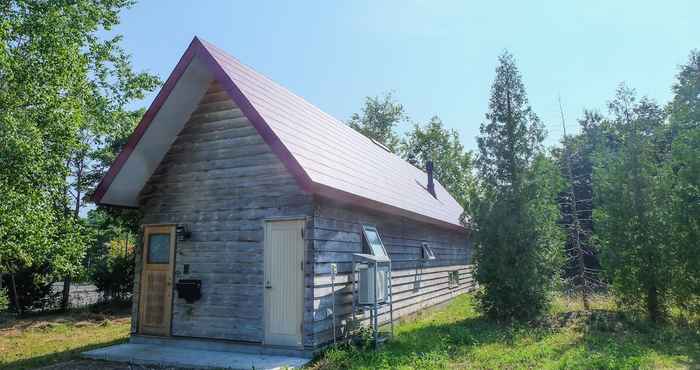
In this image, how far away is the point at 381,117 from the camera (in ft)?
150

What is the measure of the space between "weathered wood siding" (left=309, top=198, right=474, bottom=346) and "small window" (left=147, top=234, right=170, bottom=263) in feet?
10.6

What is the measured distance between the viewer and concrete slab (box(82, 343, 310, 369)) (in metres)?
6.49

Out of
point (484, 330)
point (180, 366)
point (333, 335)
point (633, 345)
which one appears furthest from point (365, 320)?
point (633, 345)

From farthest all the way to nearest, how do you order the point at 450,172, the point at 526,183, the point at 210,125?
the point at 450,172
the point at 526,183
the point at 210,125

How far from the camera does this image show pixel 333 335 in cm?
751

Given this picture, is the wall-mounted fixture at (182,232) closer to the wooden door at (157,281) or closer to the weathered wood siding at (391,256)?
the wooden door at (157,281)

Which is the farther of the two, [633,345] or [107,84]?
[107,84]

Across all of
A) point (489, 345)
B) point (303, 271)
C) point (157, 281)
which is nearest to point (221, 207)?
point (157, 281)

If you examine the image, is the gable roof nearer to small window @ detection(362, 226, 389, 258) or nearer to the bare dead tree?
small window @ detection(362, 226, 389, 258)

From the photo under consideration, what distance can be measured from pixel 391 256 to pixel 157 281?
4862mm

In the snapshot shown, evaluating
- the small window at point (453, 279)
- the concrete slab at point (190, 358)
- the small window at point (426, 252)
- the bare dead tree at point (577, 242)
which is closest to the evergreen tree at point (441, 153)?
the bare dead tree at point (577, 242)

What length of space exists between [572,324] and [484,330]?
1.99 m

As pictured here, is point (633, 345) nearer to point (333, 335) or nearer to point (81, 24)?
point (333, 335)

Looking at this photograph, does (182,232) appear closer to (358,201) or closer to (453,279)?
(358,201)
